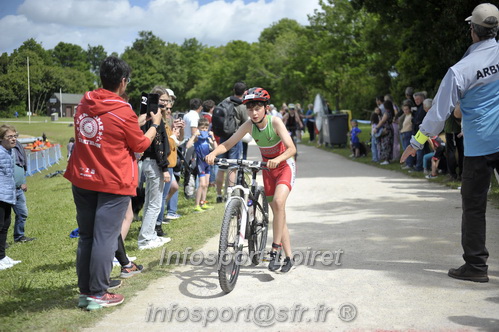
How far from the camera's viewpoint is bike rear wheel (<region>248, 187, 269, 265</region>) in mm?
6098

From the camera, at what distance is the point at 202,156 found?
10797 millimetres

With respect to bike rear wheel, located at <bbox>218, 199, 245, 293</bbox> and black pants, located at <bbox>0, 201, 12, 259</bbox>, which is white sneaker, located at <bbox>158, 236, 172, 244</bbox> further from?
bike rear wheel, located at <bbox>218, 199, 245, 293</bbox>

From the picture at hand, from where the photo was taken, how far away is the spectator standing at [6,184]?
7539 mm

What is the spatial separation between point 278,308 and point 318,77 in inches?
1694

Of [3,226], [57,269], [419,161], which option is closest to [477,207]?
[57,269]

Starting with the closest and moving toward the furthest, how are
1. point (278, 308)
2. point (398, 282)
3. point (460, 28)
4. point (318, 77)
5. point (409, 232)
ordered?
point (278, 308) < point (398, 282) < point (409, 232) < point (460, 28) < point (318, 77)

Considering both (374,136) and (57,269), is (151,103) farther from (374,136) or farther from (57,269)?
(374,136)

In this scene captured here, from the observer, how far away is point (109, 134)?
4824mm

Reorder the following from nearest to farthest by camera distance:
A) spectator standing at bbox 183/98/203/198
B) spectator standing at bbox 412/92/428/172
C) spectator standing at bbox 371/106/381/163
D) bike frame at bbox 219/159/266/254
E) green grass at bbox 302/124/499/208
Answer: bike frame at bbox 219/159/266/254 → green grass at bbox 302/124/499/208 → spectator standing at bbox 183/98/203/198 → spectator standing at bbox 412/92/428/172 → spectator standing at bbox 371/106/381/163

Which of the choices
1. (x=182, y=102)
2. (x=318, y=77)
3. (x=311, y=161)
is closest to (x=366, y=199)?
(x=311, y=161)

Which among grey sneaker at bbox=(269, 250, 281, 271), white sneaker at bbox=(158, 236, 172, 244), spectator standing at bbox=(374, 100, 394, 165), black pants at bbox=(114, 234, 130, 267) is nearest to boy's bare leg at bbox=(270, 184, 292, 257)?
grey sneaker at bbox=(269, 250, 281, 271)

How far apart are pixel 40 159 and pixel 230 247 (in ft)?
69.7

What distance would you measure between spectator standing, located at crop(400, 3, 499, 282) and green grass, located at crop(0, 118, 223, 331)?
10.8 feet

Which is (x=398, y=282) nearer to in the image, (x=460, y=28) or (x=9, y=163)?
(x=9, y=163)
